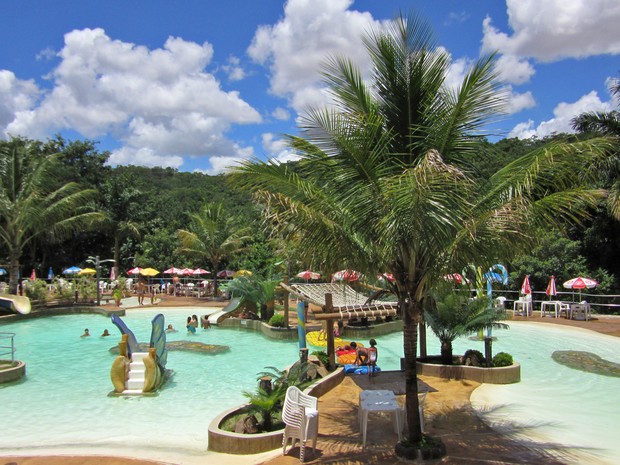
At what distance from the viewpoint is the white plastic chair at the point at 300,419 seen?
22.2 ft

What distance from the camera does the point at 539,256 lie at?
24.6 metres

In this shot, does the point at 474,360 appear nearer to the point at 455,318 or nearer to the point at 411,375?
the point at 455,318

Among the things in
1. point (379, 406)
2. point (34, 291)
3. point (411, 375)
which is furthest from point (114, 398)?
point (34, 291)

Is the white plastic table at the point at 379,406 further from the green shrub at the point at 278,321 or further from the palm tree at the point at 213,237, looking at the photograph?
the palm tree at the point at 213,237

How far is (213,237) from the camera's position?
31.2m

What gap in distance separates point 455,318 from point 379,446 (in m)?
5.74

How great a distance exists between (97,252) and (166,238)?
23.2 ft

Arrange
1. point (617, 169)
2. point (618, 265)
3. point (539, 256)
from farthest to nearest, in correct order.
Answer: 1. point (618, 265)
2. point (539, 256)
3. point (617, 169)

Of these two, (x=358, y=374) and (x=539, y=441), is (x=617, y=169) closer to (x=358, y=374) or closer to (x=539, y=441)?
(x=358, y=374)

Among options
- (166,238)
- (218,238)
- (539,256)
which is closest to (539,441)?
(539,256)

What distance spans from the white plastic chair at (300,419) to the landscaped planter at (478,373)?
5403 millimetres

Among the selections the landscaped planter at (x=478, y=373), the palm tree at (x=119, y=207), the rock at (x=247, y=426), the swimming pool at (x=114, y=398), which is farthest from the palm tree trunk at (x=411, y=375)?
the palm tree at (x=119, y=207)

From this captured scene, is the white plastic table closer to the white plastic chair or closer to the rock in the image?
the white plastic chair

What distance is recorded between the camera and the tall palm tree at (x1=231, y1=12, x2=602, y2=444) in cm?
593
